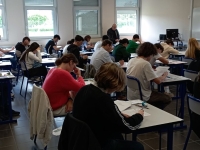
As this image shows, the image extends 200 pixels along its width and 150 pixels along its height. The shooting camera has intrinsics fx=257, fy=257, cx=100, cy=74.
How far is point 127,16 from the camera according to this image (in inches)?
450

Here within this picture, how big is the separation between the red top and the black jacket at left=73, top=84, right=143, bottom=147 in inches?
42.0

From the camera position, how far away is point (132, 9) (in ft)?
37.3

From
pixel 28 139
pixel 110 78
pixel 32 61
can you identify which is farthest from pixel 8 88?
pixel 110 78

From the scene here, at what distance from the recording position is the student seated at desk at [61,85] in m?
2.78

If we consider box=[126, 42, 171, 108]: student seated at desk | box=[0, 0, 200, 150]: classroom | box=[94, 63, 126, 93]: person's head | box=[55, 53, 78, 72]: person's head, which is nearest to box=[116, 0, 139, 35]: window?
box=[0, 0, 200, 150]: classroom

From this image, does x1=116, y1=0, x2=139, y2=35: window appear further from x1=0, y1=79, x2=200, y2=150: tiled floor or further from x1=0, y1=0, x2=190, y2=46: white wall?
x1=0, y1=79, x2=200, y2=150: tiled floor

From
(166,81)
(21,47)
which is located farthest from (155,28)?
(166,81)

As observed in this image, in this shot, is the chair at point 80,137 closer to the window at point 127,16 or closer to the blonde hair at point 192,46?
the blonde hair at point 192,46

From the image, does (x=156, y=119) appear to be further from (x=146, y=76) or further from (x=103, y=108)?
(x=146, y=76)

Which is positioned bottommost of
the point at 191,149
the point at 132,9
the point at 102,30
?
the point at 191,149

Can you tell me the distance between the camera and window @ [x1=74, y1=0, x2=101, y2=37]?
10.5 m

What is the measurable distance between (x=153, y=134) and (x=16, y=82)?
177 inches

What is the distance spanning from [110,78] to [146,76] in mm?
1467

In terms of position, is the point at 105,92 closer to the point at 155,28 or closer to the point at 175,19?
the point at 175,19
